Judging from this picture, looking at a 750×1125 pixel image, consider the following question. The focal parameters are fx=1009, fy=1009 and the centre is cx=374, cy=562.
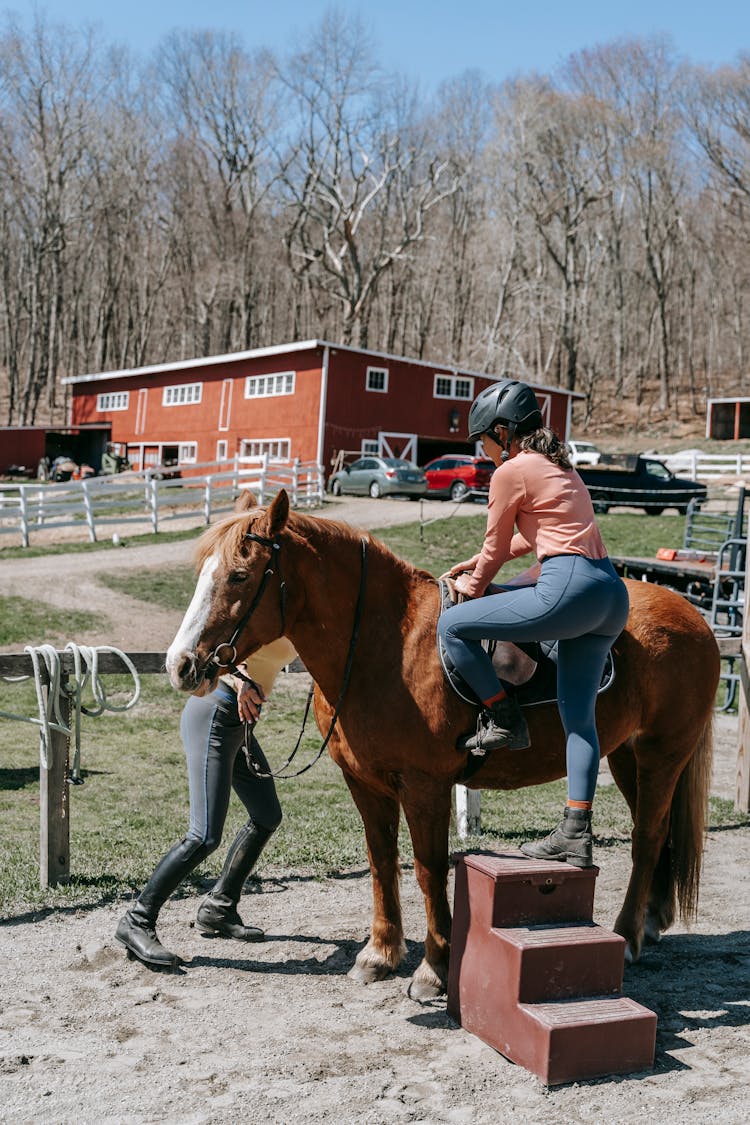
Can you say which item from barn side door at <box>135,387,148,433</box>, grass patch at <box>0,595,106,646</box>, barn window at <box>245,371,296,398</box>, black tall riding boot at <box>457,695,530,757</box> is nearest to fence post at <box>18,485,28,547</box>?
grass patch at <box>0,595,106,646</box>

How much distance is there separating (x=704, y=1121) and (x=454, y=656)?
5.90 ft

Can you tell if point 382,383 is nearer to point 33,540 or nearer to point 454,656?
point 33,540

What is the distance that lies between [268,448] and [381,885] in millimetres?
32999

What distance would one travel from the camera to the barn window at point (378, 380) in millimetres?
35875

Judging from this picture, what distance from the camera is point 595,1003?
3713 mm

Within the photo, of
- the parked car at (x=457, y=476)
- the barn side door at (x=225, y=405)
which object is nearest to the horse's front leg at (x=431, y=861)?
the parked car at (x=457, y=476)

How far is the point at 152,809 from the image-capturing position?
24.9ft

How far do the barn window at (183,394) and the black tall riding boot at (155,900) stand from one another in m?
37.1

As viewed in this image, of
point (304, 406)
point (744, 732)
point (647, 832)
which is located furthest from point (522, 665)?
point (304, 406)

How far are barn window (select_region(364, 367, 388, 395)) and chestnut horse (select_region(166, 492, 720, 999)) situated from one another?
1252 inches

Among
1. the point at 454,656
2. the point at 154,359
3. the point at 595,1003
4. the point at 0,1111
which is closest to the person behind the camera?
the point at 0,1111

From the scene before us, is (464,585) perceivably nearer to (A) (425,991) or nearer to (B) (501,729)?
(B) (501,729)

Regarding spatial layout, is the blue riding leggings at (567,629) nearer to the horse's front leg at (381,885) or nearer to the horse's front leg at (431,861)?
the horse's front leg at (431,861)

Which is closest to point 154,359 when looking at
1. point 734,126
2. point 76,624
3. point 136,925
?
point 734,126
